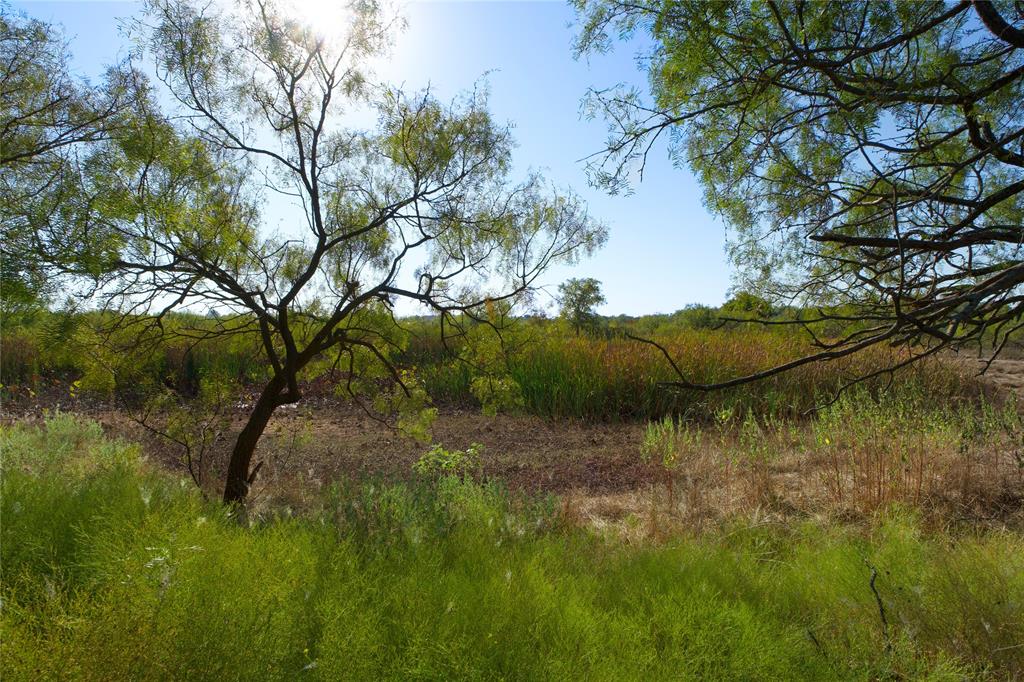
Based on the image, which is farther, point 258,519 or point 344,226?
point 344,226

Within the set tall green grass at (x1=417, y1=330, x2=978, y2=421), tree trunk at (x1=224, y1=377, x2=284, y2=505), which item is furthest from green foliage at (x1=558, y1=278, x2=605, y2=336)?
tree trunk at (x1=224, y1=377, x2=284, y2=505)

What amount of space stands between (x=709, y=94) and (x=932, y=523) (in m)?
3.17

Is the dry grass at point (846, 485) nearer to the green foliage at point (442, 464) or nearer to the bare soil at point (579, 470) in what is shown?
the bare soil at point (579, 470)

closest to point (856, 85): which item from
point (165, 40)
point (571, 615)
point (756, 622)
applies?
point (756, 622)

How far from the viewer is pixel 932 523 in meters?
3.90

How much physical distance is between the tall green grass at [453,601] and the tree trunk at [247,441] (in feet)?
1.47

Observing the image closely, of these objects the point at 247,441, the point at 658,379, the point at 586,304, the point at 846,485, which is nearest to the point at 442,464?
the point at 247,441

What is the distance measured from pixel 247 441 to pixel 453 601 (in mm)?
2211

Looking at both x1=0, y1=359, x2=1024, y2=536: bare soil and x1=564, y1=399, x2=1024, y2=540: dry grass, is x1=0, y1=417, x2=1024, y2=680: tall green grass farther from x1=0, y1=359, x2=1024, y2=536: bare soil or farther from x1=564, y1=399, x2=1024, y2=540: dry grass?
x1=0, y1=359, x2=1024, y2=536: bare soil

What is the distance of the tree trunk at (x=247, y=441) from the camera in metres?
3.78

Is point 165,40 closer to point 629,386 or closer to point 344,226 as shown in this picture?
point 344,226

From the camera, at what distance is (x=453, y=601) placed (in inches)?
86.1

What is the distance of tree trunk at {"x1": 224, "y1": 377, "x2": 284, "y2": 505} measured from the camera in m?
3.78

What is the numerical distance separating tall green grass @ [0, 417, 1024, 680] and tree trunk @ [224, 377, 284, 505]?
448 mm
